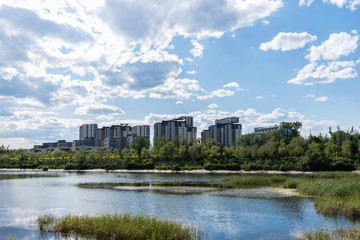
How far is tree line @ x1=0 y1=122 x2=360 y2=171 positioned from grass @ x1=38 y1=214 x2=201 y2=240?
A: 74.3 metres

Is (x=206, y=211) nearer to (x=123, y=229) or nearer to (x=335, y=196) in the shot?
(x=123, y=229)

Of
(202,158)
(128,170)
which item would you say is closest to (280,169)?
(202,158)

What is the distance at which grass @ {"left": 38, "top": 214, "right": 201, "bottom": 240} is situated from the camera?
18914 mm

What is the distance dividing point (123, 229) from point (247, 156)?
332ft

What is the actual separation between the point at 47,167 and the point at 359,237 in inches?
5290

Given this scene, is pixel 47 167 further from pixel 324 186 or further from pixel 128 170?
pixel 324 186

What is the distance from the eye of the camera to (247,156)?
116312 mm

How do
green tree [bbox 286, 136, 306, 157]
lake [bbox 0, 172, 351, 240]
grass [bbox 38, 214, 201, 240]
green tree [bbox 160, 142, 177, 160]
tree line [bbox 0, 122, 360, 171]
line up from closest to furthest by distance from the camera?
grass [bbox 38, 214, 201, 240] → lake [bbox 0, 172, 351, 240] → tree line [bbox 0, 122, 360, 171] → green tree [bbox 286, 136, 306, 157] → green tree [bbox 160, 142, 177, 160]

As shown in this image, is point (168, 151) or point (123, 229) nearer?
point (123, 229)

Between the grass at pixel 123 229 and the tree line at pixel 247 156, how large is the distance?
244ft

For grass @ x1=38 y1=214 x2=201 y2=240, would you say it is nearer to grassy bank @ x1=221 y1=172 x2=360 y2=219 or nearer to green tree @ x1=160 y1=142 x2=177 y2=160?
grassy bank @ x1=221 y1=172 x2=360 y2=219

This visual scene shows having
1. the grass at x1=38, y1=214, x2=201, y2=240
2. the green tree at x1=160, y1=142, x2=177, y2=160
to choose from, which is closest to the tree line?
the green tree at x1=160, y1=142, x2=177, y2=160

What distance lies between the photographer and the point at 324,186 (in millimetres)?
36156

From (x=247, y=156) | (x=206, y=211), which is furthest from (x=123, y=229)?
(x=247, y=156)
